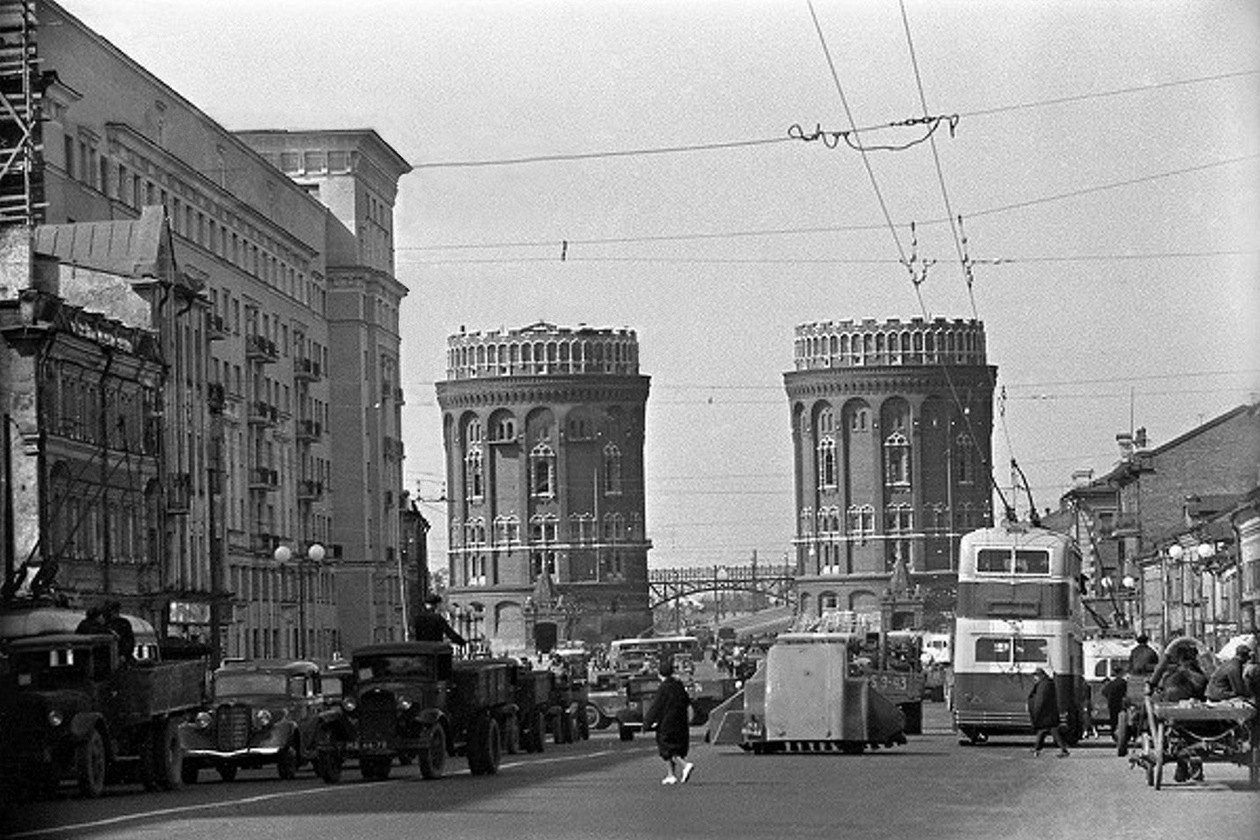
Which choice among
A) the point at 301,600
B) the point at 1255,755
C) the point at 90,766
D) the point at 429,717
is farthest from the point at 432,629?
the point at 301,600

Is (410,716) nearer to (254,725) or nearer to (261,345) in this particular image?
(254,725)

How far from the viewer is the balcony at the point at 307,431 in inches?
4264

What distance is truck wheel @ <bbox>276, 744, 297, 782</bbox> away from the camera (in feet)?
132

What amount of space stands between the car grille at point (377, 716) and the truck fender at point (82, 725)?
16.3ft

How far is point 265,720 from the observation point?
132ft

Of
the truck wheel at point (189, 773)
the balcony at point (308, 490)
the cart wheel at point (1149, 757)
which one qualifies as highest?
the balcony at point (308, 490)

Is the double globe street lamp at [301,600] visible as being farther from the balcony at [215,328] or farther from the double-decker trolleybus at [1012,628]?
the double-decker trolleybus at [1012,628]

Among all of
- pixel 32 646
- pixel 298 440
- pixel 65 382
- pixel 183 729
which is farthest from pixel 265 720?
pixel 298 440

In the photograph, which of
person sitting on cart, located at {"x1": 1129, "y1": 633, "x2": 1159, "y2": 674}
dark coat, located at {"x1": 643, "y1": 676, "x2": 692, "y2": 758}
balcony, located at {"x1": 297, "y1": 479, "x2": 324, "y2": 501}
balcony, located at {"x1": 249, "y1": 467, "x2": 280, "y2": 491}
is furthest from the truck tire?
balcony, located at {"x1": 297, "y1": 479, "x2": 324, "y2": 501}

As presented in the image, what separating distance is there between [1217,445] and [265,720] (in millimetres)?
97541

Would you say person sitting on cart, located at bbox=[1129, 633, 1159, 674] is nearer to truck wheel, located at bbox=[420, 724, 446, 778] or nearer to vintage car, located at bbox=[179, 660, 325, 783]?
truck wheel, located at bbox=[420, 724, 446, 778]

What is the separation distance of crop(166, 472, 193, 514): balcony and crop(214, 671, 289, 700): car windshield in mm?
36431

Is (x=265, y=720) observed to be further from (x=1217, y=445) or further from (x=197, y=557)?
(x=1217, y=445)

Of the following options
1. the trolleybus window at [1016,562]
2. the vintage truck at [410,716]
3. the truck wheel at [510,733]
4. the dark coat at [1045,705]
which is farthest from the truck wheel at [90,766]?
the trolleybus window at [1016,562]
